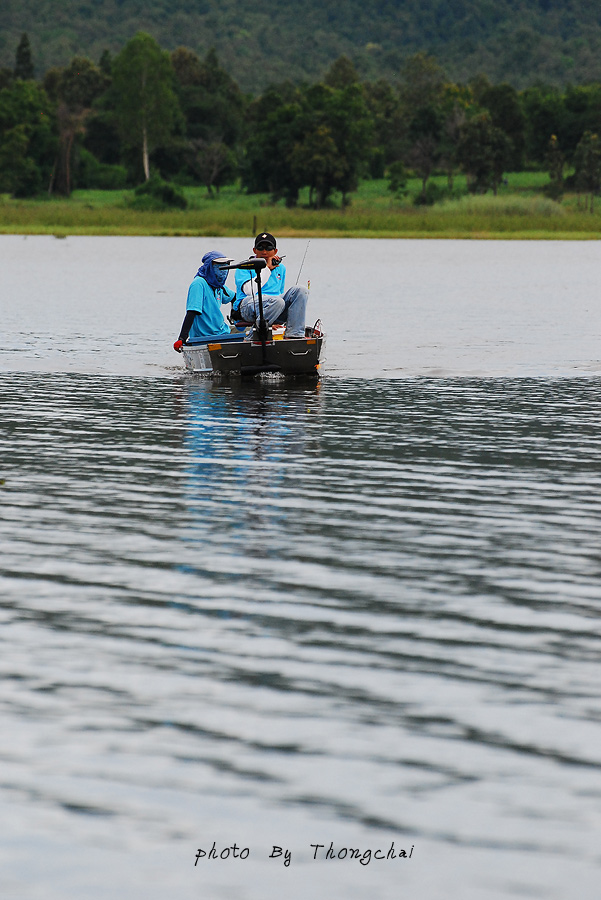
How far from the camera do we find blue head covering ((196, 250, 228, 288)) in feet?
63.8

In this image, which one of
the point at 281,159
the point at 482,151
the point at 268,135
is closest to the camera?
the point at 281,159

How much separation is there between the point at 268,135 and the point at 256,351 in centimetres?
9733

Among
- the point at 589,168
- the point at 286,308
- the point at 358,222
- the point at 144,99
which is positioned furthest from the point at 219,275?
the point at 144,99

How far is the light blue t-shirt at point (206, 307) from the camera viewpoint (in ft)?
64.1

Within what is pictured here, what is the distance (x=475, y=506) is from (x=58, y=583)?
380 cm

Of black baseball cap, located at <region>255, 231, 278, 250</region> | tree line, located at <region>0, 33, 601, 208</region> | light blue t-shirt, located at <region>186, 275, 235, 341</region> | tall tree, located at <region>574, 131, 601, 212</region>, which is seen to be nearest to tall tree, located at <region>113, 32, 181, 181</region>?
tree line, located at <region>0, 33, 601, 208</region>

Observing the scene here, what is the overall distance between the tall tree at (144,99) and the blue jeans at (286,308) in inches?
4440

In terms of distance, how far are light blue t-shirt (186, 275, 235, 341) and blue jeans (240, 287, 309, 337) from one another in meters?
0.36

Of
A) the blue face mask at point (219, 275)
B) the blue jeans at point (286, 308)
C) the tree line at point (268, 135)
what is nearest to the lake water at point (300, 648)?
the blue jeans at point (286, 308)

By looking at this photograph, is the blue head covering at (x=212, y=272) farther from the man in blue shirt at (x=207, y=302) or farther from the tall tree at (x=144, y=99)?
the tall tree at (x=144, y=99)

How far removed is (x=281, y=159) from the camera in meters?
114

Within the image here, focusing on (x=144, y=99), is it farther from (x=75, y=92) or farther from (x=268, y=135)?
(x=75, y=92)

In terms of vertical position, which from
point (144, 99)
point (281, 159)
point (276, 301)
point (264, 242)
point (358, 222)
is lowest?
point (276, 301)

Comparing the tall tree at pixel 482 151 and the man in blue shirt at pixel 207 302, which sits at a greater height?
the tall tree at pixel 482 151
